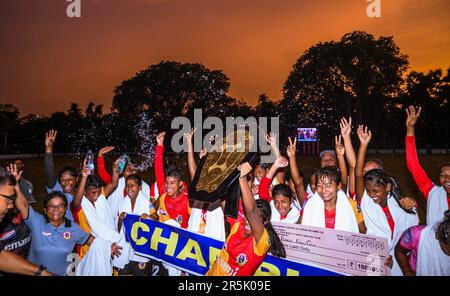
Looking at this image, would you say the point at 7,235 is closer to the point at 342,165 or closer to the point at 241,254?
the point at 241,254

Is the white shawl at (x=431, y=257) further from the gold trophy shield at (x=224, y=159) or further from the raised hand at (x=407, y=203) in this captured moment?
the gold trophy shield at (x=224, y=159)

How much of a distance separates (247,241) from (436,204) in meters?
2.77

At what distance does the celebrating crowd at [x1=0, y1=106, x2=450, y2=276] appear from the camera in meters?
3.16

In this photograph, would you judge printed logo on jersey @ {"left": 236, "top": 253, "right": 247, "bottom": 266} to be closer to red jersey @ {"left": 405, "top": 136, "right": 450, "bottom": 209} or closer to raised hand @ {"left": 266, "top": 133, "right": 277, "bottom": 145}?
raised hand @ {"left": 266, "top": 133, "right": 277, "bottom": 145}

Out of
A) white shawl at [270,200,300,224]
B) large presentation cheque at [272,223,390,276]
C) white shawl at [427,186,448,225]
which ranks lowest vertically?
large presentation cheque at [272,223,390,276]

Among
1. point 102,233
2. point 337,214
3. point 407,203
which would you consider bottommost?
point 102,233

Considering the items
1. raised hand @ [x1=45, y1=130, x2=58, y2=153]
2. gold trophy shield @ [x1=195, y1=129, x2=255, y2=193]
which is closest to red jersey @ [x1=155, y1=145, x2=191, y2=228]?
gold trophy shield @ [x1=195, y1=129, x2=255, y2=193]

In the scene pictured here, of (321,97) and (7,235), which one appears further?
(321,97)

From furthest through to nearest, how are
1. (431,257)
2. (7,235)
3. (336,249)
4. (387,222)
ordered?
(387,222) < (336,249) < (7,235) < (431,257)

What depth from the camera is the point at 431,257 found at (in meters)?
3.34

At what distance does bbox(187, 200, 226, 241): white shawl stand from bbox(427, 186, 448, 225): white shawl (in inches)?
106

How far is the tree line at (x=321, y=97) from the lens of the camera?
39.7 meters

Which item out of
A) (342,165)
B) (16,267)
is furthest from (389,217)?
(16,267)

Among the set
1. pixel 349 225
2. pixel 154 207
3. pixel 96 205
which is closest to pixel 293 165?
pixel 349 225
